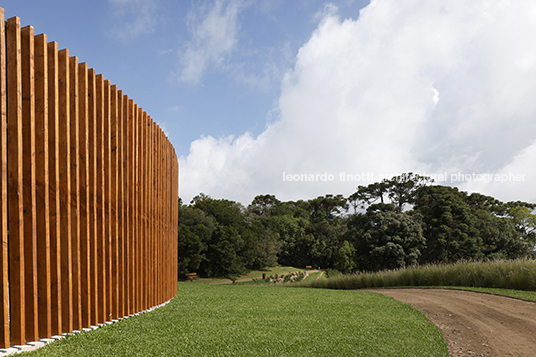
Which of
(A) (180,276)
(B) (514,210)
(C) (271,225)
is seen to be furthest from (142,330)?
(B) (514,210)

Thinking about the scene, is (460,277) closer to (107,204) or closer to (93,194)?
(107,204)

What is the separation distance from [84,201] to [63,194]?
0.96ft

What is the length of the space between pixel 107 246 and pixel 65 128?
1.49 m

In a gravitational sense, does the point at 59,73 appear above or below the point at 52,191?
above

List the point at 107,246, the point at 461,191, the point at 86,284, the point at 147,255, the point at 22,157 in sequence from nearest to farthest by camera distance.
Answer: the point at 22,157 → the point at 86,284 → the point at 107,246 → the point at 147,255 → the point at 461,191

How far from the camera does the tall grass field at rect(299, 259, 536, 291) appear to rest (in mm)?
8938

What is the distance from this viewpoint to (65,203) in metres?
3.33

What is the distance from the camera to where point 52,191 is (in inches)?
126

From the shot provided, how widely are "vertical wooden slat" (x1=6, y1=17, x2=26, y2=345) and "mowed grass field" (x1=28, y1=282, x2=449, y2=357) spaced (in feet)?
1.16

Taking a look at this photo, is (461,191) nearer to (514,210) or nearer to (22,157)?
(514,210)

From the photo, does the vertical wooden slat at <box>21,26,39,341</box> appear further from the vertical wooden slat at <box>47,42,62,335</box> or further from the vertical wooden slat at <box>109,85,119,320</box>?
the vertical wooden slat at <box>109,85,119,320</box>

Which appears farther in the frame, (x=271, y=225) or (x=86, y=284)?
(x=271, y=225)

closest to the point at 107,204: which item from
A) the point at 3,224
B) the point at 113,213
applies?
the point at 113,213

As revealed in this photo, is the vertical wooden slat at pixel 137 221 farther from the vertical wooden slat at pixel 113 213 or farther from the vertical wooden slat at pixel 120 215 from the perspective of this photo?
the vertical wooden slat at pixel 113 213
